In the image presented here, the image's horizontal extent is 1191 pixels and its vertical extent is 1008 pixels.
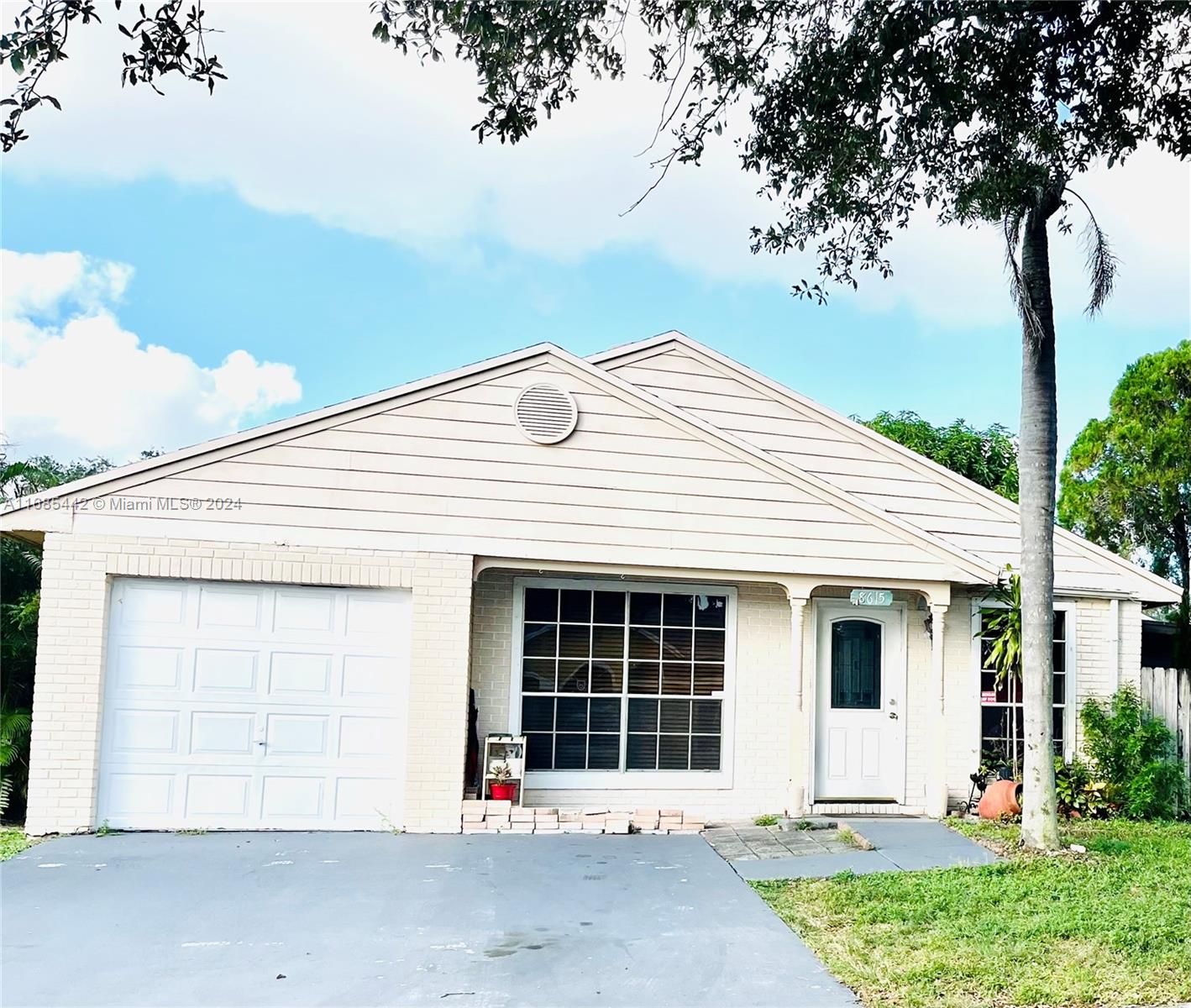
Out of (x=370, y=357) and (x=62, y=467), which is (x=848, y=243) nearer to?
(x=370, y=357)

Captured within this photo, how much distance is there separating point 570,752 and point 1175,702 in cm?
685

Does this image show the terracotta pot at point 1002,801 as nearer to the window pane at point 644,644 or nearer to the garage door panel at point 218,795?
the window pane at point 644,644

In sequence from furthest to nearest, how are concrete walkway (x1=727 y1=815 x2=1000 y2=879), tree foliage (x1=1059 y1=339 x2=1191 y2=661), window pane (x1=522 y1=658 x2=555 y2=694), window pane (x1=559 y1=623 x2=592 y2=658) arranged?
tree foliage (x1=1059 y1=339 x2=1191 y2=661)
window pane (x1=559 y1=623 x2=592 y2=658)
window pane (x1=522 y1=658 x2=555 y2=694)
concrete walkway (x1=727 y1=815 x2=1000 y2=879)

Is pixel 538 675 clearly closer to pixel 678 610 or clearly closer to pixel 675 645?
pixel 675 645

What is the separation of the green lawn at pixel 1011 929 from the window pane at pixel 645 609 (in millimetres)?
3297

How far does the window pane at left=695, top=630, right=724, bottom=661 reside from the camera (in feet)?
33.6

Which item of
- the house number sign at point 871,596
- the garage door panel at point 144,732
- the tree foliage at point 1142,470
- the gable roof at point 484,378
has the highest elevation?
the tree foliage at point 1142,470

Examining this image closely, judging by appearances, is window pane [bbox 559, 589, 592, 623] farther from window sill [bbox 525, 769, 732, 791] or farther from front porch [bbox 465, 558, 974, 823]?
window sill [bbox 525, 769, 732, 791]

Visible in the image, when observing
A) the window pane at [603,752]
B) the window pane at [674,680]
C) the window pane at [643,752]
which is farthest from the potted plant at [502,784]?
the window pane at [674,680]

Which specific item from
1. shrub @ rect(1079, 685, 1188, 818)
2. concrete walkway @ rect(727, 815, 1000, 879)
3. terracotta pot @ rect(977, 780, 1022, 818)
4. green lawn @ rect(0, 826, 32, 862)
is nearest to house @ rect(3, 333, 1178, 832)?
green lawn @ rect(0, 826, 32, 862)

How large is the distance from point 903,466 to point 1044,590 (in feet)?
11.1

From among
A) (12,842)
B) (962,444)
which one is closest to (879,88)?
(12,842)

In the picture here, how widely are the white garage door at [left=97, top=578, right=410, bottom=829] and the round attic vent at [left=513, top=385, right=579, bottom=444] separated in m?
2.08

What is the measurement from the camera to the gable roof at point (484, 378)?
342 inches
